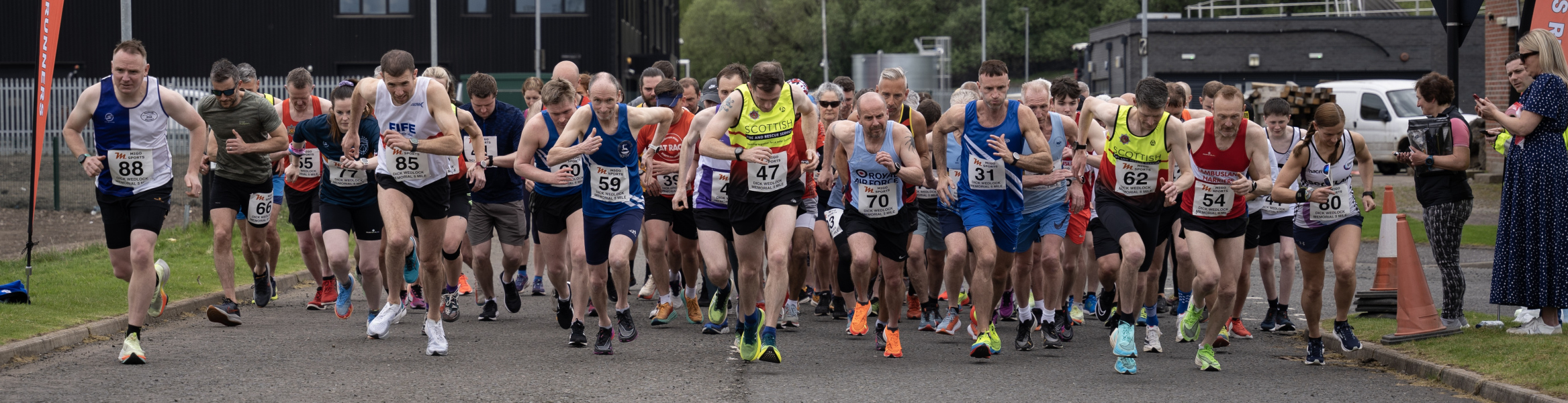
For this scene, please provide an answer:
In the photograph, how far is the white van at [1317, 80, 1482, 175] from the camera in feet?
100

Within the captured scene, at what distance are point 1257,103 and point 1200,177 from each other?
25.8m

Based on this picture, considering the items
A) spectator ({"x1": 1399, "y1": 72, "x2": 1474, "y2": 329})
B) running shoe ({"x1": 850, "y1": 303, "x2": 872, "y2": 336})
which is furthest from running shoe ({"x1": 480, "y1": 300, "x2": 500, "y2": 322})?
spectator ({"x1": 1399, "y1": 72, "x2": 1474, "y2": 329})

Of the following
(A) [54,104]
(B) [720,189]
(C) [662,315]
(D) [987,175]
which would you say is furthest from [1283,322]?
(A) [54,104]

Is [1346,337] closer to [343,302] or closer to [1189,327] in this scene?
[1189,327]

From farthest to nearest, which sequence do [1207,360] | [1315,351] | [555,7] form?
[555,7], [1315,351], [1207,360]

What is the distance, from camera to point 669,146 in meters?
9.80

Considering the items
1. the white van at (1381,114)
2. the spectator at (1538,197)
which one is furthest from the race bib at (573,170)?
the white van at (1381,114)

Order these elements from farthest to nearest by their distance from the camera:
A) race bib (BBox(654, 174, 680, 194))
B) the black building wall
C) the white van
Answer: the black building wall
the white van
race bib (BBox(654, 174, 680, 194))

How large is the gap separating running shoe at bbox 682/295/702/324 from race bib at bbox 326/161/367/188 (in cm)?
232

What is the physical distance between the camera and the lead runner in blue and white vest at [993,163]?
8.34 meters

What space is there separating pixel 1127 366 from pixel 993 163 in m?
1.48

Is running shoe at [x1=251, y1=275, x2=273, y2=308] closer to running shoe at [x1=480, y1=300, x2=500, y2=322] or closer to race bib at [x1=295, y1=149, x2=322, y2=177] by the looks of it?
race bib at [x1=295, y1=149, x2=322, y2=177]

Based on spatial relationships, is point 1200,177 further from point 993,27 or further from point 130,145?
point 993,27

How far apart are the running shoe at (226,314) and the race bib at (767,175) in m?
3.75
